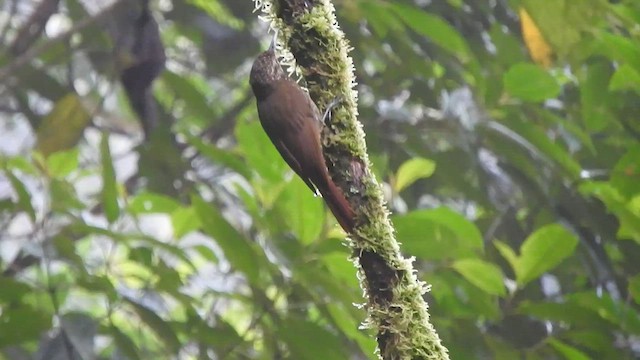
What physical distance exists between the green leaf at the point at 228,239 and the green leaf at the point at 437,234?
0.67 ft

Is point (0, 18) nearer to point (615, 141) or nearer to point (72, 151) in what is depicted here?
point (72, 151)

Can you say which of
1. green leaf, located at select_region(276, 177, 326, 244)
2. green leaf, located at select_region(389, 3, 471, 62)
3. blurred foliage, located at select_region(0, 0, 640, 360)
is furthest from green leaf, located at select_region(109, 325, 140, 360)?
green leaf, located at select_region(389, 3, 471, 62)

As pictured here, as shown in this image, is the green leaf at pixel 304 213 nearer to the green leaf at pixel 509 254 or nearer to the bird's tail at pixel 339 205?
the green leaf at pixel 509 254

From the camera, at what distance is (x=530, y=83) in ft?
4.11

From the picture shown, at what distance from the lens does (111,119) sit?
1.96 metres

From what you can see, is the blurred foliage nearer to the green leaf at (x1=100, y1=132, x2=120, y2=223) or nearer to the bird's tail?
the green leaf at (x1=100, y1=132, x2=120, y2=223)

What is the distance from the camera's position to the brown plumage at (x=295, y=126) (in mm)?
655

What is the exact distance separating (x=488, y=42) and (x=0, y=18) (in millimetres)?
1257

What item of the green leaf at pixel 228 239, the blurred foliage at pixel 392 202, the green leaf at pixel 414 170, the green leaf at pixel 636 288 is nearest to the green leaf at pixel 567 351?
the blurred foliage at pixel 392 202

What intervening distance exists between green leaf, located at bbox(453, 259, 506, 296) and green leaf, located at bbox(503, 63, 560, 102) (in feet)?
0.94

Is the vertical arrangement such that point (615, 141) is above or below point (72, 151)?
below

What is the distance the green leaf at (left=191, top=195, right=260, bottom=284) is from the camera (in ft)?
3.62

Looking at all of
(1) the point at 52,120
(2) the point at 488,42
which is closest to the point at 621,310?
(2) the point at 488,42

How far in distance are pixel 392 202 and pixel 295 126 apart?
718 millimetres
